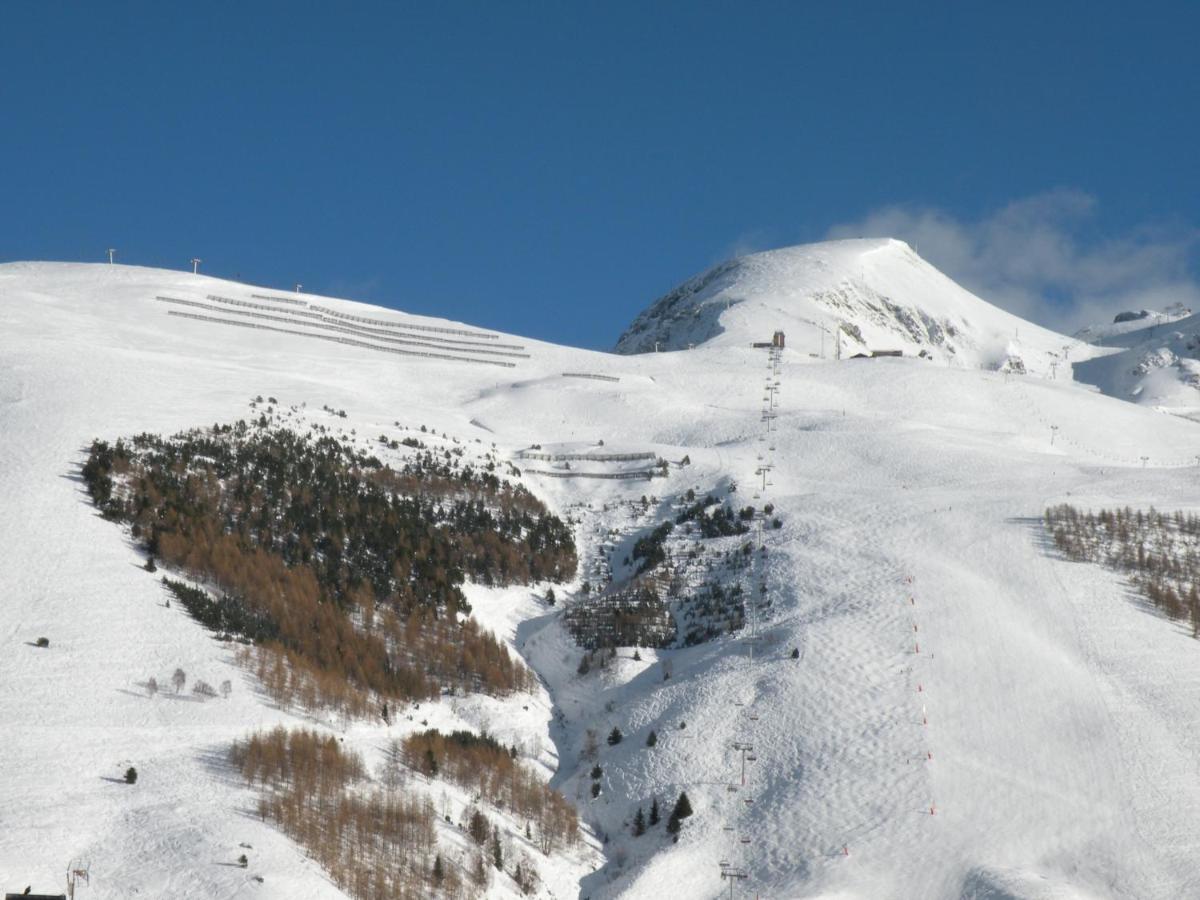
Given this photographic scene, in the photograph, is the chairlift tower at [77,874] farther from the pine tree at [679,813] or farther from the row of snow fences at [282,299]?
the row of snow fences at [282,299]

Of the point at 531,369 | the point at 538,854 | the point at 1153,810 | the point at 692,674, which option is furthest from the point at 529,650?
the point at 531,369

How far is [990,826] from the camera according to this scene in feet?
164

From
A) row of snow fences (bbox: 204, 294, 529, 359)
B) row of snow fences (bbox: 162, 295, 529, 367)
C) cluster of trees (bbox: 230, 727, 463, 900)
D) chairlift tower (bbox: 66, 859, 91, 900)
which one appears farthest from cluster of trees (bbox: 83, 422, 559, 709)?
row of snow fences (bbox: 204, 294, 529, 359)

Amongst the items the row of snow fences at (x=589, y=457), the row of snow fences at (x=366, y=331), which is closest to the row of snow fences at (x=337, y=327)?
the row of snow fences at (x=366, y=331)

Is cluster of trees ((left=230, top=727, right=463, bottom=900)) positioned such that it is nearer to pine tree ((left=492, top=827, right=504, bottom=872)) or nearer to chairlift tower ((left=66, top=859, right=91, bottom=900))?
pine tree ((left=492, top=827, right=504, bottom=872))

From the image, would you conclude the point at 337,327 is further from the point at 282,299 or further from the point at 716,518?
the point at 716,518

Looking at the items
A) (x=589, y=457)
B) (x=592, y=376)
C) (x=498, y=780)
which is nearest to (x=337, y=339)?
(x=592, y=376)

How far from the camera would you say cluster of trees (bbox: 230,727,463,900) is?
43.7m

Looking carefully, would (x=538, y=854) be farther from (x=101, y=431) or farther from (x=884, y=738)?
(x=101, y=431)

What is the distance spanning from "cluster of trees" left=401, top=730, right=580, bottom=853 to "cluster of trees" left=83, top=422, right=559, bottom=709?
4263 mm

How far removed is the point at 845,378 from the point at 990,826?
265ft

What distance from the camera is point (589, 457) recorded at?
9331cm

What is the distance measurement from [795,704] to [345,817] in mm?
20635

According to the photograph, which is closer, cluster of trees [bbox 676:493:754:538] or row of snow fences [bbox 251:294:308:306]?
cluster of trees [bbox 676:493:754:538]
